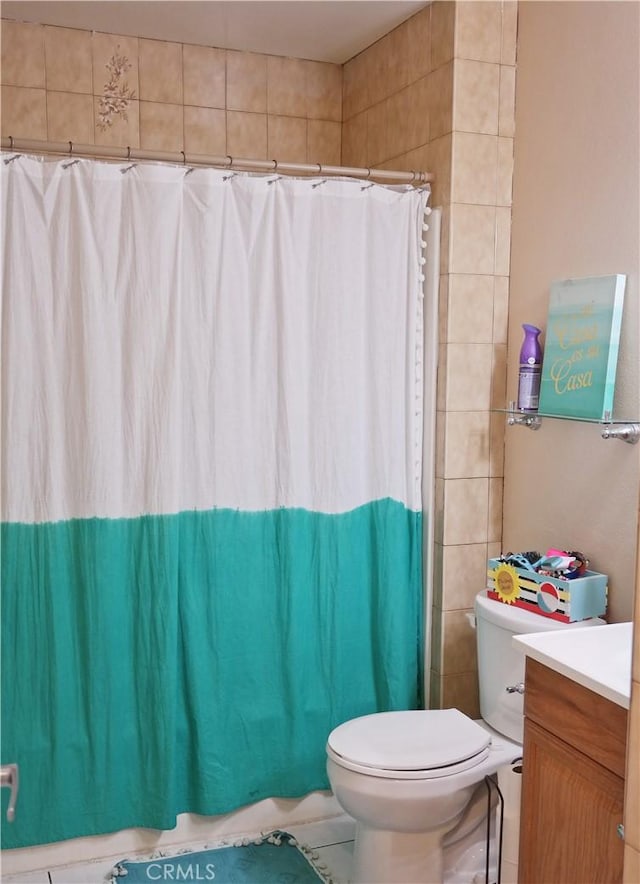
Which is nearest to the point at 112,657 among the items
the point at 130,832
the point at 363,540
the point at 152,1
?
the point at 130,832

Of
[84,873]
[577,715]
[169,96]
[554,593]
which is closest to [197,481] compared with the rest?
[554,593]

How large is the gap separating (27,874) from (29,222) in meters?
1.69

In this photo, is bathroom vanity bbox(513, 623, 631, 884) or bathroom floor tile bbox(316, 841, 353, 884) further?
bathroom floor tile bbox(316, 841, 353, 884)

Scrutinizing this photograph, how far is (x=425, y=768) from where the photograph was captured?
6.93 feet

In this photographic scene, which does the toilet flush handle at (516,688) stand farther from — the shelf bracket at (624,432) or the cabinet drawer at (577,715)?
the shelf bracket at (624,432)

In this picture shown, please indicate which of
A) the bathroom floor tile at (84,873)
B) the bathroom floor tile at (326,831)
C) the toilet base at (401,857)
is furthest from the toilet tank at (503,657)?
the bathroom floor tile at (84,873)

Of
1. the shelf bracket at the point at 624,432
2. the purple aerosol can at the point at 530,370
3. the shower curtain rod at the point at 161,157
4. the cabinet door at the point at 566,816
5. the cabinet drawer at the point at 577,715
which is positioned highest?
the shower curtain rod at the point at 161,157

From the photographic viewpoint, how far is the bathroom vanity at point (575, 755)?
5.17 ft

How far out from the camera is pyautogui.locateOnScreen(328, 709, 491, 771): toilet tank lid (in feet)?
7.00

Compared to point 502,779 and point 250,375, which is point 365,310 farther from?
point 502,779

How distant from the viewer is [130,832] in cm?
248

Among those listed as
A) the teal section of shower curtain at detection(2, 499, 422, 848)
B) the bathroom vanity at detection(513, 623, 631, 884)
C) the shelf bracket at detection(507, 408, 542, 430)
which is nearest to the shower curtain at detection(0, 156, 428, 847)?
the teal section of shower curtain at detection(2, 499, 422, 848)

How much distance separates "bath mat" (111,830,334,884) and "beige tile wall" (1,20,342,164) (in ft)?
7.19

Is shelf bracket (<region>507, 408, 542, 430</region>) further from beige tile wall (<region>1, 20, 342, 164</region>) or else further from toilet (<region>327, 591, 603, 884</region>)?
beige tile wall (<region>1, 20, 342, 164</region>)
